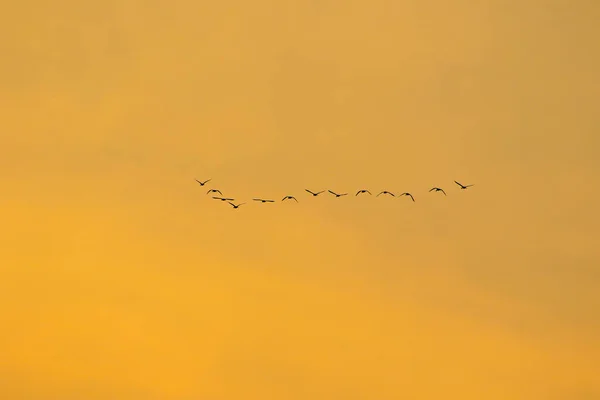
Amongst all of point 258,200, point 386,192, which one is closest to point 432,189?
point 386,192

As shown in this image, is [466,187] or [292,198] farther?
[466,187]

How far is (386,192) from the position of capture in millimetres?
157000

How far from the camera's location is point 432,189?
153 meters

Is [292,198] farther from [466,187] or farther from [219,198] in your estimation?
[466,187]

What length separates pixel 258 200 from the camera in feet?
508

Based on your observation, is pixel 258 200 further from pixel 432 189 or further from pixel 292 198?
pixel 432 189

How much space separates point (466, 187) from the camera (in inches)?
6299

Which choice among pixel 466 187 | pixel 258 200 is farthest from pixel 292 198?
pixel 466 187

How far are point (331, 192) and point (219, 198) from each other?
15069 mm

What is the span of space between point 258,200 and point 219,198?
23.6 ft

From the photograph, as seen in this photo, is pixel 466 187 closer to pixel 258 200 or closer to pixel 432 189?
pixel 432 189

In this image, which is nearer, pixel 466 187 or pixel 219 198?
pixel 219 198

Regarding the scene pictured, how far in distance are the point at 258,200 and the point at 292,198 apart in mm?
6675

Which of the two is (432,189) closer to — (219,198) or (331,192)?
(331,192)
